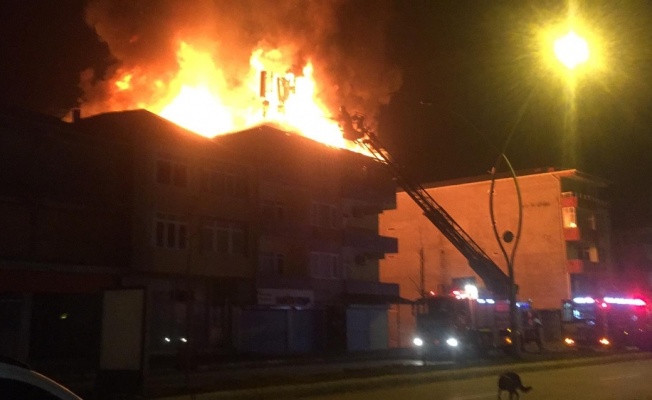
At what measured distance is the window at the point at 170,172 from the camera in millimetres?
32250

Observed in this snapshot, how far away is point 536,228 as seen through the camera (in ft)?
185

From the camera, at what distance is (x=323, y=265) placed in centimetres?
4250

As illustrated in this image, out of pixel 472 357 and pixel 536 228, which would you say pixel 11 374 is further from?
pixel 536 228

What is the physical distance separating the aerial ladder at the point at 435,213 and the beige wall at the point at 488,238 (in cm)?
1522

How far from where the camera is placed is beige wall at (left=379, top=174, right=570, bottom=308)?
2176 inches

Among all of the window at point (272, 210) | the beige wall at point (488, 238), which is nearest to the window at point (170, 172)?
the window at point (272, 210)

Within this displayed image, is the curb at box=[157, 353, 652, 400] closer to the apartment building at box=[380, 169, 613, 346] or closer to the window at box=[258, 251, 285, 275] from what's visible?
the window at box=[258, 251, 285, 275]

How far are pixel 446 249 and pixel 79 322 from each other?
120ft

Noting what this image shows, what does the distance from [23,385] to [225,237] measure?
103 feet

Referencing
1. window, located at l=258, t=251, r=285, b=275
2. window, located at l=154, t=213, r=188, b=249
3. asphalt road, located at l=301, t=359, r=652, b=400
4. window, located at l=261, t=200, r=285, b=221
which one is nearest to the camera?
asphalt road, located at l=301, t=359, r=652, b=400

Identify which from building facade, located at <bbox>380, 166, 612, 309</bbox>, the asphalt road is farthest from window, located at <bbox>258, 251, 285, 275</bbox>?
the asphalt road

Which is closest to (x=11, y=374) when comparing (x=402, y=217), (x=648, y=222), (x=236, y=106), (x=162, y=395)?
(x=162, y=395)

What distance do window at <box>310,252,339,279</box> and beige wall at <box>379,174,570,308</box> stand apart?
15289 mm

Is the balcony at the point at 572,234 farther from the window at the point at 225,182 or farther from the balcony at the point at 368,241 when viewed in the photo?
the window at the point at 225,182
